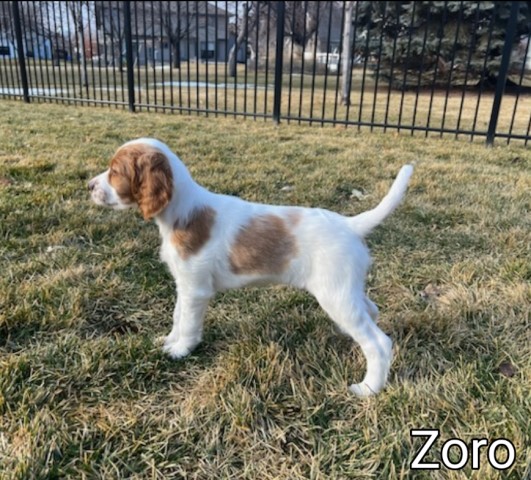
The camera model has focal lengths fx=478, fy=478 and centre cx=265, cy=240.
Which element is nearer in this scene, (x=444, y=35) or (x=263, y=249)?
(x=263, y=249)

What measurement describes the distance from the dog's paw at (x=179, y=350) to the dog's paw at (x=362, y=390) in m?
0.75

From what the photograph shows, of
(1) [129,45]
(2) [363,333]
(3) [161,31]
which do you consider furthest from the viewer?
(3) [161,31]

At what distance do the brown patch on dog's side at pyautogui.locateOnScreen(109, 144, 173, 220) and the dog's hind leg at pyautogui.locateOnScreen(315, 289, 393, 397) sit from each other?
0.76 meters

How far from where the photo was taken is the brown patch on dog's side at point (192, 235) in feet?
6.65

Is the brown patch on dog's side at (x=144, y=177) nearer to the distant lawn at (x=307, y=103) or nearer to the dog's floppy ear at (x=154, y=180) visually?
the dog's floppy ear at (x=154, y=180)

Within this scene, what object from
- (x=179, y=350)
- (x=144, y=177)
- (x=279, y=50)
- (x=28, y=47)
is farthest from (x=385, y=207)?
(x=28, y=47)

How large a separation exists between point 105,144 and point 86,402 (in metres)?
4.85

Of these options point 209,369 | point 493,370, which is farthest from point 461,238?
point 209,369

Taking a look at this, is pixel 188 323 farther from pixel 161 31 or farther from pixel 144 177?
pixel 161 31

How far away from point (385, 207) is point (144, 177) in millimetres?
A: 993

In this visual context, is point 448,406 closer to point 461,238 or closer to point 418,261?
point 418,261

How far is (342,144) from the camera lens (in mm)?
6719

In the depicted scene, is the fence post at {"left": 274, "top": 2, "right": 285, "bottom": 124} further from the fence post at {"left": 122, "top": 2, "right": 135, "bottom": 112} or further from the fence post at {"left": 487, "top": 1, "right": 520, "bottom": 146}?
the fence post at {"left": 487, "top": 1, "right": 520, "bottom": 146}

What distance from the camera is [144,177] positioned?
1.96 metres
